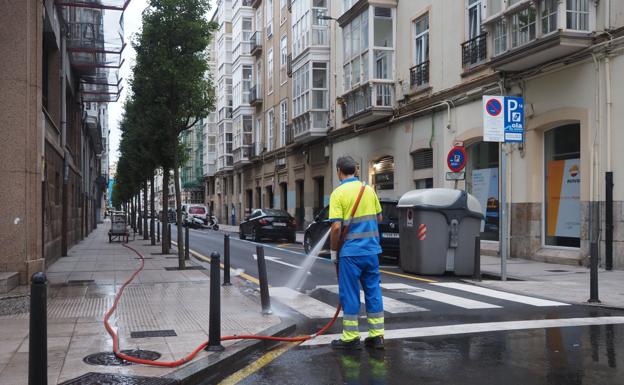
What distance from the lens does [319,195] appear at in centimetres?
3161

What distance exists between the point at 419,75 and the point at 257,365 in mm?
17022

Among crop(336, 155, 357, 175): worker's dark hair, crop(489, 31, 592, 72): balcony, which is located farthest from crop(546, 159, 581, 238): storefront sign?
crop(336, 155, 357, 175): worker's dark hair

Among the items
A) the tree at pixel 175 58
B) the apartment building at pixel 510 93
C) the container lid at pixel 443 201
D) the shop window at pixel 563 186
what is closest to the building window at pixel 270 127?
the apartment building at pixel 510 93

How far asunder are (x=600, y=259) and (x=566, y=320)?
21.6ft

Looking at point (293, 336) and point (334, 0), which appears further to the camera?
point (334, 0)

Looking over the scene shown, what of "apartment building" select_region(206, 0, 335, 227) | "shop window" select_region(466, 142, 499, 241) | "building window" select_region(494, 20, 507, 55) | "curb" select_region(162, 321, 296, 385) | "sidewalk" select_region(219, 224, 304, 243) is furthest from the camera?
"apartment building" select_region(206, 0, 335, 227)

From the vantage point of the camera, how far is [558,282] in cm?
1121

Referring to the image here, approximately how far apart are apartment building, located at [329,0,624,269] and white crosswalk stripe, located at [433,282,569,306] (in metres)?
4.31

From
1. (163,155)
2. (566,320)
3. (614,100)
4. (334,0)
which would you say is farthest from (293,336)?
(334,0)

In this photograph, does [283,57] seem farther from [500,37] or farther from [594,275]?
[594,275]

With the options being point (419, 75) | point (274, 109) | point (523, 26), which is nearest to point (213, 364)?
point (523, 26)

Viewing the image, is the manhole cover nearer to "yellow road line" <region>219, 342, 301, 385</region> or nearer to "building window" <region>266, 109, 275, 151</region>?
"yellow road line" <region>219, 342, 301, 385</region>

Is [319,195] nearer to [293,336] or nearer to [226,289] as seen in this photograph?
[226,289]

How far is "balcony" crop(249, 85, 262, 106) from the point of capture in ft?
138
